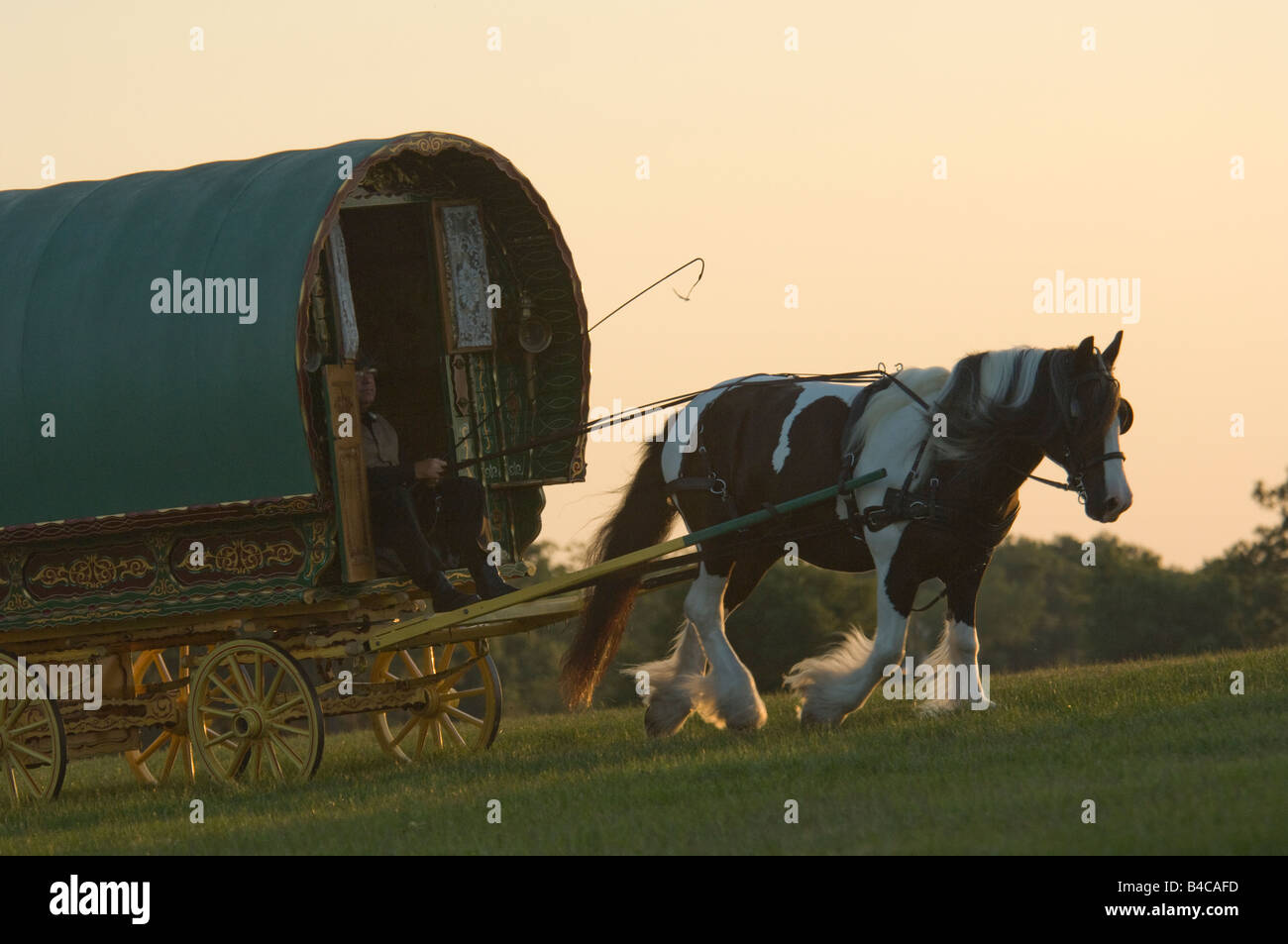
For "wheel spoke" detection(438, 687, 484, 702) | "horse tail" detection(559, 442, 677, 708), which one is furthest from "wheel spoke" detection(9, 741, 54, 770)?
"horse tail" detection(559, 442, 677, 708)

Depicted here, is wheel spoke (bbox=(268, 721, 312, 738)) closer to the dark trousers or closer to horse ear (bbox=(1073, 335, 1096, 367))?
the dark trousers

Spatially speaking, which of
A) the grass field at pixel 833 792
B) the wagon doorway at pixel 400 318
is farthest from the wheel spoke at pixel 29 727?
the wagon doorway at pixel 400 318

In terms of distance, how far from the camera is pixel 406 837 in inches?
310

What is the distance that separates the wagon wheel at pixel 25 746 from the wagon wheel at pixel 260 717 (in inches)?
36.6

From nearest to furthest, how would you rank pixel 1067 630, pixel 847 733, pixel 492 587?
pixel 847 733 < pixel 492 587 < pixel 1067 630

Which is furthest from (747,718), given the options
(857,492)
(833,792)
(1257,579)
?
(1257,579)

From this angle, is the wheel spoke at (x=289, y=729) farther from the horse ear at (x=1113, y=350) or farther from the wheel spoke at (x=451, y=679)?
the horse ear at (x=1113, y=350)

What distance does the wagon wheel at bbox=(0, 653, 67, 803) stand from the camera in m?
10.6

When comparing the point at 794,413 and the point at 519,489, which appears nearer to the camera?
the point at 794,413

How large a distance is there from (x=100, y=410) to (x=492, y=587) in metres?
2.41

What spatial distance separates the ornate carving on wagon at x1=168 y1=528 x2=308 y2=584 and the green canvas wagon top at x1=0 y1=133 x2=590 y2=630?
1 centimetres

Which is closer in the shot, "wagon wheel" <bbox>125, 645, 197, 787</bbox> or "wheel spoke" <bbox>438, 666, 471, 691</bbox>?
"wagon wheel" <bbox>125, 645, 197, 787</bbox>
